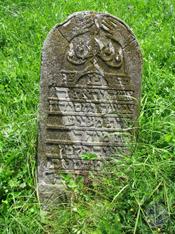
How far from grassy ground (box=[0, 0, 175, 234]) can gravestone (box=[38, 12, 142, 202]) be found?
17 cm

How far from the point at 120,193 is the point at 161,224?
1.11ft

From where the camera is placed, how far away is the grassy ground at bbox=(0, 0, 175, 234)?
12.1ft

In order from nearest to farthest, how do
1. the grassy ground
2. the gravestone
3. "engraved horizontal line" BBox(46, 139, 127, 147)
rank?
the grassy ground < the gravestone < "engraved horizontal line" BBox(46, 139, 127, 147)

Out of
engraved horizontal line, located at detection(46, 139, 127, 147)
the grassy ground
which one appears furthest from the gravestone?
the grassy ground

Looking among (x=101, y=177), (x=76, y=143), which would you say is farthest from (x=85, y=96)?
(x=101, y=177)

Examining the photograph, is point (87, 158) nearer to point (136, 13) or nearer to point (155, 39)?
point (155, 39)

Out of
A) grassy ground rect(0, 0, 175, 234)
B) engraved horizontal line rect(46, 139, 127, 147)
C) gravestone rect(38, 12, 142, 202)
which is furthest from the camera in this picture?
engraved horizontal line rect(46, 139, 127, 147)

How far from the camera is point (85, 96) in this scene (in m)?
4.14

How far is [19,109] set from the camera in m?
4.93

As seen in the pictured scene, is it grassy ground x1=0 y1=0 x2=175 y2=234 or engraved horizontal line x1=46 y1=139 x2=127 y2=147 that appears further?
engraved horizontal line x1=46 y1=139 x2=127 y2=147

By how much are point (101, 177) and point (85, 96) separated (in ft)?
1.98

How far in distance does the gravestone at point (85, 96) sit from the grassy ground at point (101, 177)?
6.5 inches

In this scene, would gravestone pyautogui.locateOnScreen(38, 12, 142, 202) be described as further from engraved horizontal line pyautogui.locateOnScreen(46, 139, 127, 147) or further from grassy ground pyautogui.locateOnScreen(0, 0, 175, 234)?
grassy ground pyautogui.locateOnScreen(0, 0, 175, 234)

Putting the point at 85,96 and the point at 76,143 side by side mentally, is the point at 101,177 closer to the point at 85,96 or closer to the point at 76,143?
the point at 76,143
